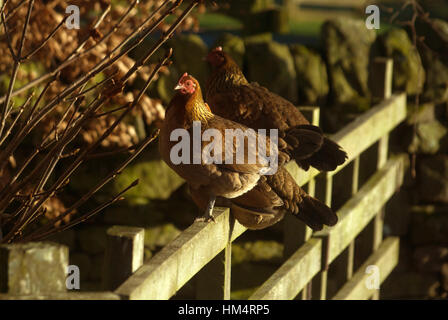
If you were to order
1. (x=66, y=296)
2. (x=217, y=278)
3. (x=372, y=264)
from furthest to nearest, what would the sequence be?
(x=372, y=264), (x=217, y=278), (x=66, y=296)

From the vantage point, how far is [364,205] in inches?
205

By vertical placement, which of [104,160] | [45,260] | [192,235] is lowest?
[104,160]

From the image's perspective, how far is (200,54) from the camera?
19.4 ft

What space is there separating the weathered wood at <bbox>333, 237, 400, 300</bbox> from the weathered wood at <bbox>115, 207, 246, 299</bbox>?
184 cm

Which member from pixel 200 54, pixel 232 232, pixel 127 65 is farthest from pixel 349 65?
pixel 232 232

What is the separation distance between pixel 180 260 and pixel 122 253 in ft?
1.14

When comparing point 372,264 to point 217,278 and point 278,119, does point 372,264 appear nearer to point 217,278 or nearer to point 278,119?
point 278,119

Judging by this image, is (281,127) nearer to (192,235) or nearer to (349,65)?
(192,235)

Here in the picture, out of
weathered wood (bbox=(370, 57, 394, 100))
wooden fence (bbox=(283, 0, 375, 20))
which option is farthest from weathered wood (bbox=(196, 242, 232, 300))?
wooden fence (bbox=(283, 0, 375, 20))

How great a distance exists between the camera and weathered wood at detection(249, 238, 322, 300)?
3784mm

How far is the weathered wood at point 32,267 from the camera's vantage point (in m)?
1.83

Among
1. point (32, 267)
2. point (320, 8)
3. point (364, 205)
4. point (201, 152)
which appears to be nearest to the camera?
point (32, 267)

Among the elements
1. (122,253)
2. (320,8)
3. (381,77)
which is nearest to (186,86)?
(122,253)

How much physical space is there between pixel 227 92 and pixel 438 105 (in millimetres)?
3072
